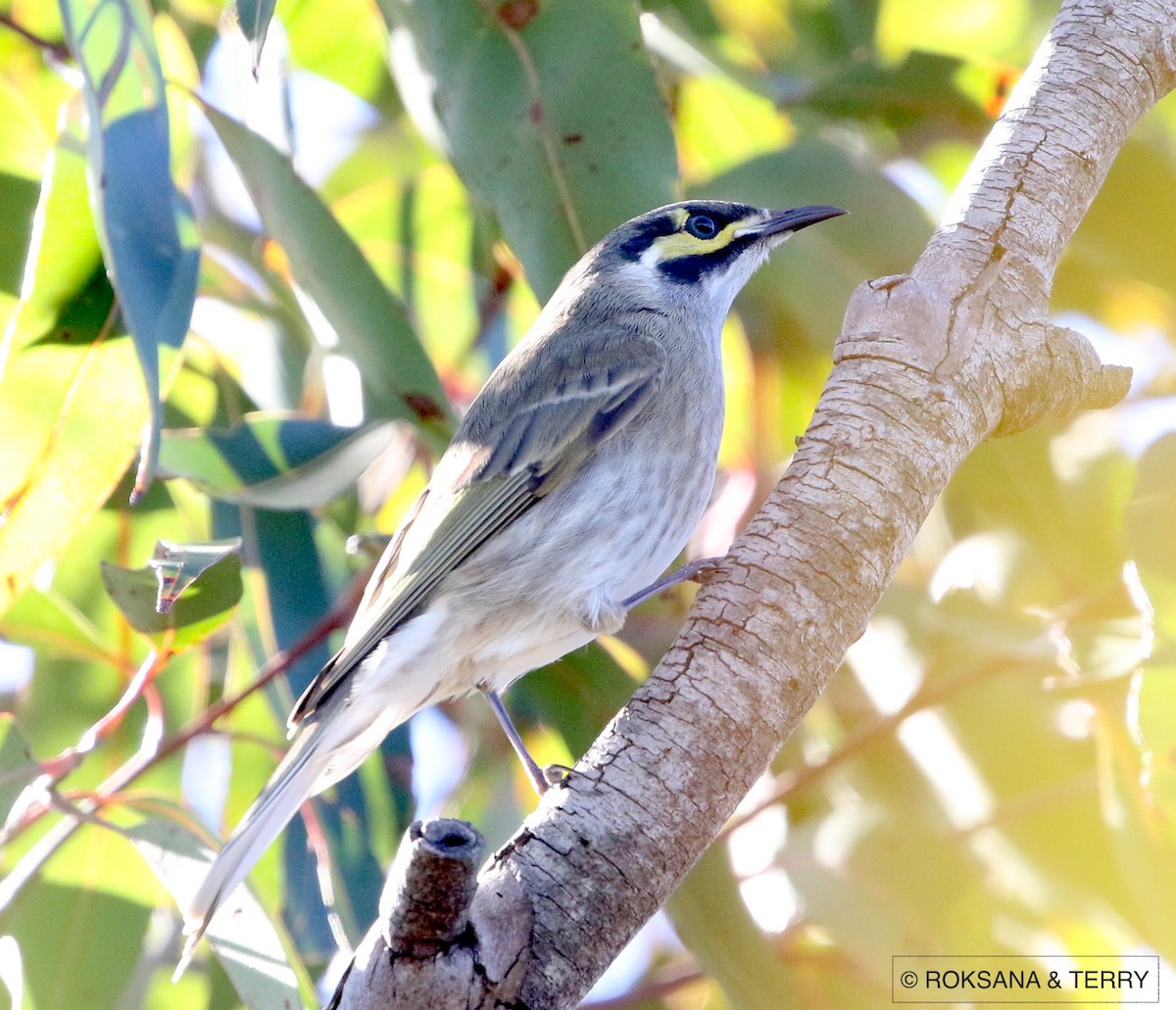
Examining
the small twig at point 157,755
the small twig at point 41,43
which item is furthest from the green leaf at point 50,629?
the small twig at point 41,43

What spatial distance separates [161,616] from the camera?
242 centimetres

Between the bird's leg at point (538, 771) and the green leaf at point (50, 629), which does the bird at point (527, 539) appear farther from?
the green leaf at point (50, 629)

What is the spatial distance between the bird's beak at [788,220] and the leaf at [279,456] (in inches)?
38.8

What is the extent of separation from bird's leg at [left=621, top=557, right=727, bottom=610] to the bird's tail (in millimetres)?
683

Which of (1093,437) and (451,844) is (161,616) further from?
(1093,437)

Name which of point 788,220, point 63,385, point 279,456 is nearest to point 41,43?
point 63,385

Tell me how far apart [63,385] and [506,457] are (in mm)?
906

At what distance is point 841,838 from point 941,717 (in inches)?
13.2

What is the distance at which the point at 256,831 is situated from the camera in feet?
7.61

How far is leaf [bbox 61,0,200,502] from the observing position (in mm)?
2207

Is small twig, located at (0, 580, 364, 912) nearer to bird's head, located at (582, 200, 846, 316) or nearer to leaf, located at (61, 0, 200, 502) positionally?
leaf, located at (61, 0, 200, 502)

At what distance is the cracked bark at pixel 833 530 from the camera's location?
57.3 inches

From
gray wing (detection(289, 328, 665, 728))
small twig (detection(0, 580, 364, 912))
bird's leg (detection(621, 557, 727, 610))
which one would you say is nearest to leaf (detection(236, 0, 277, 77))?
gray wing (detection(289, 328, 665, 728))

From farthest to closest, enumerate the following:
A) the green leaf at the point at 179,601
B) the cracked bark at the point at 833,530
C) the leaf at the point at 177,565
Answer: the green leaf at the point at 179,601 → the leaf at the point at 177,565 → the cracked bark at the point at 833,530
